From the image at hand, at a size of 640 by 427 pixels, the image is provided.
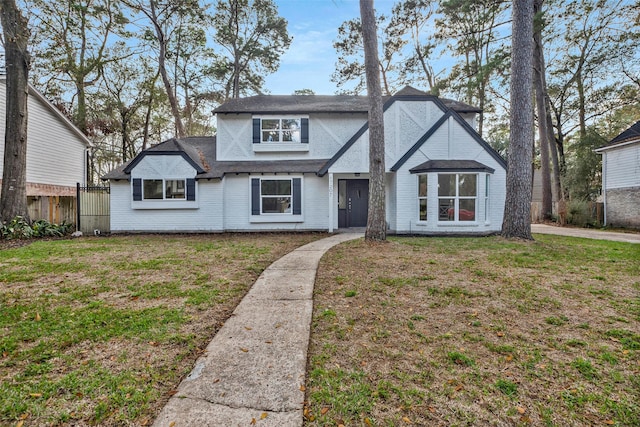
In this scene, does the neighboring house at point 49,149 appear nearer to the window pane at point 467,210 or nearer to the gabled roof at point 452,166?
the gabled roof at point 452,166

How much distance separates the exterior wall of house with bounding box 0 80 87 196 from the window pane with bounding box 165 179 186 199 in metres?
7.73

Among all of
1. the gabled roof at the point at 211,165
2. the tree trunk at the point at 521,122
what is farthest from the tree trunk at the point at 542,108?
the gabled roof at the point at 211,165

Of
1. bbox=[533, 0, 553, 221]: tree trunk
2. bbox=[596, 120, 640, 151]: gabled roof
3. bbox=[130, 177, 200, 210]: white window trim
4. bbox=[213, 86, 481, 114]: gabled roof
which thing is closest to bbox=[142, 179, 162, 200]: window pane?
bbox=[130, 177, 200, 210]: white window trim

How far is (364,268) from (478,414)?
4022 millimetres

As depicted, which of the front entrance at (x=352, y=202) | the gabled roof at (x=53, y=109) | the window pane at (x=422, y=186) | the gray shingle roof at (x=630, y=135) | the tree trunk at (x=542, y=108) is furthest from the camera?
the tree trunk at (x=542, y=108)

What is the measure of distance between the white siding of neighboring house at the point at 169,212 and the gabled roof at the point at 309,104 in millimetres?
3753

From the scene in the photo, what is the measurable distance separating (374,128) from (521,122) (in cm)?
452

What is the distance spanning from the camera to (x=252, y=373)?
247 cm

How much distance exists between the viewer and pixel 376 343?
3031 millimetres

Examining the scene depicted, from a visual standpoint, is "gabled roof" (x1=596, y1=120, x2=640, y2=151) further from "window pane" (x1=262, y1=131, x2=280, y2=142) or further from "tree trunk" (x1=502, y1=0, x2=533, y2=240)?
"window pane" (x1=262, y1=131, x2=280, y2=142)

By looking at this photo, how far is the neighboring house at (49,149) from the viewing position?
14.7m

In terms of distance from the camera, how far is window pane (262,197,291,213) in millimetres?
12852

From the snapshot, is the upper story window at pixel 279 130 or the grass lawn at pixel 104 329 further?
the upper story window at pixel 279 130

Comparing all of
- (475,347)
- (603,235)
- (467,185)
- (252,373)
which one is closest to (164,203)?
(252,373)
